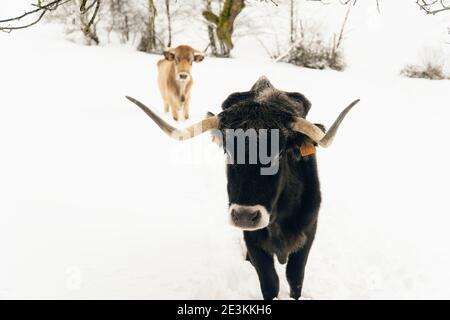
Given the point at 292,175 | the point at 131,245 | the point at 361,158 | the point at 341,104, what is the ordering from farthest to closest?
the point at 341,104, the point at 361,158, the point at 131,245, the point at 292,175

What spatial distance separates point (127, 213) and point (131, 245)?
86cm

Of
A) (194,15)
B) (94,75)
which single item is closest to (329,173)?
(94,75)

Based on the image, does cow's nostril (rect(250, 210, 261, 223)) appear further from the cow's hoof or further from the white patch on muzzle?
the cow's hoof

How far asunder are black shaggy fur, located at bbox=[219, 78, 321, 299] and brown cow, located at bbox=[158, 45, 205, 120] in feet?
19.6

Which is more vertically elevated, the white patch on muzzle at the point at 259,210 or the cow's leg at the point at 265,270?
the white patch on muzzle at the point at 259,210

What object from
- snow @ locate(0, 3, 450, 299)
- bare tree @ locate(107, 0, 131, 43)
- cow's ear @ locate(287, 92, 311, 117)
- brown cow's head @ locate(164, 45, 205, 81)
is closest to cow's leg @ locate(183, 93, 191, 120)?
snow @ locate(0, 3, 450, 299)

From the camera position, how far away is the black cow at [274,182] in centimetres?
322

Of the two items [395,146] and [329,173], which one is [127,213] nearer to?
[329,173]

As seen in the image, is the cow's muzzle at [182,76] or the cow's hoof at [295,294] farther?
the cow's muzzle at [182,76]

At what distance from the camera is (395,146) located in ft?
30.1

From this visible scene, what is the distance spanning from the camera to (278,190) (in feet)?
11.2

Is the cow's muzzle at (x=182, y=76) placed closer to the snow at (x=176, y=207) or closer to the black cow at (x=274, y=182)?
the snow at (x=176, y=207)

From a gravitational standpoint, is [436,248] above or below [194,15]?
below
